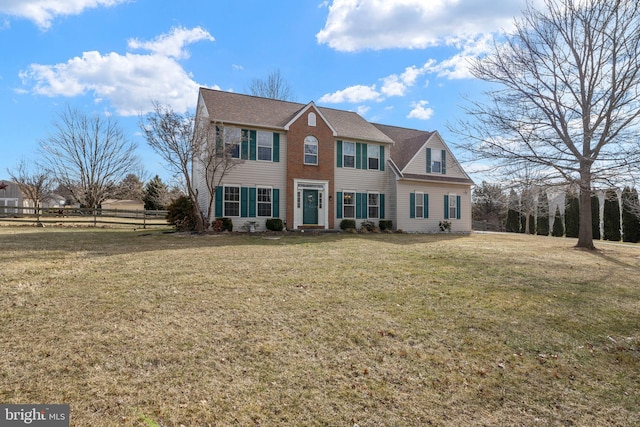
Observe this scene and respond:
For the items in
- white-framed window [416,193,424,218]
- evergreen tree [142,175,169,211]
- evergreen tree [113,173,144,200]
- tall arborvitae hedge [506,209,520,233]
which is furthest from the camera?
evergreen tree [142,175,169,211]

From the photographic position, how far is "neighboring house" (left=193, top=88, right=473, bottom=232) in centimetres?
1694

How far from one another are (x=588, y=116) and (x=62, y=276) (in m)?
17.7

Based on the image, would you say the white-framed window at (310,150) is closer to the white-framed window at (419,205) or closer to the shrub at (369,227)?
the shrub at (369,227)

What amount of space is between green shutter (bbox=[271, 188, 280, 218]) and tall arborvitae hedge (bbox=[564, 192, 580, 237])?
21813mm

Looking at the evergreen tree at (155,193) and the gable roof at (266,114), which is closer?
the gable roof at (266,114)

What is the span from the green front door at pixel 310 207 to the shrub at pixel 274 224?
5.26 ft

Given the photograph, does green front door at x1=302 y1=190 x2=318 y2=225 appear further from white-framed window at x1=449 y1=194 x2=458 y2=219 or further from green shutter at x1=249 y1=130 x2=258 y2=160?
white-framed window at x1=449 y1=194 x2=458 y2=219

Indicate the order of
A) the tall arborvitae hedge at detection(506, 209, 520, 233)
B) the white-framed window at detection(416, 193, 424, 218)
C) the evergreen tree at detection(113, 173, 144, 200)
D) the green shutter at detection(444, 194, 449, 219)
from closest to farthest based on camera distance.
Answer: the white-framed window at detection(416, 193, 424, 218) < the green shutter at detection(444, 194, 449, 219) < the tall arborvitae hedge at detection(506, 209, 520, 233) < the evergreen tree at detection(113, 173, 144, 200)

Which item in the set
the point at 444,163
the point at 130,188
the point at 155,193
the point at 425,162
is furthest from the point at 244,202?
the point at 155,193

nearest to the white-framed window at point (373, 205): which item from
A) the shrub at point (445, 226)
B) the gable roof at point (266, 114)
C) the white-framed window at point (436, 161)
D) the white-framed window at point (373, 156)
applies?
the white-framed window at point (373, 156)

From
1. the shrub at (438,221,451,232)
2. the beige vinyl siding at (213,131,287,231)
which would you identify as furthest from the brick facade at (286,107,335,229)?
the shrub at (438,221,451,232)

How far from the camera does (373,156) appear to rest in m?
20.3

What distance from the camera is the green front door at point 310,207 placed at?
18281 mm

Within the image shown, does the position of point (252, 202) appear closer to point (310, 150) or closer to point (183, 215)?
point (183, 215)
